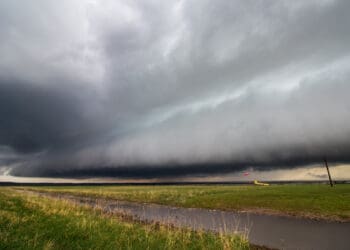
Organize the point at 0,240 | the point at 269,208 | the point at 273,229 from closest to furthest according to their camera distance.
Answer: the point at 0,240 < the point at 273,229 < the point at 269,208

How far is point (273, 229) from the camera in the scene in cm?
3269

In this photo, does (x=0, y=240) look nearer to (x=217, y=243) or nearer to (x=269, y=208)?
(x=217, y=243)

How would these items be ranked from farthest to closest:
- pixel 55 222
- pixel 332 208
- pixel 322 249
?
1. pixel 332 208
2. pixel 55 222
3. pixel 322 249

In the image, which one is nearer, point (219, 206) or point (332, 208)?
point (332, 208)

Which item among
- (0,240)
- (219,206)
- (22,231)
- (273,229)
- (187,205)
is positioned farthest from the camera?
(187,205)

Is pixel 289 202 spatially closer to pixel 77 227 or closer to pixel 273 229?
pixel 273 229

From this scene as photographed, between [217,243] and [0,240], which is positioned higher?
[0,240]

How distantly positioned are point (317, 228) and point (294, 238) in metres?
7.33

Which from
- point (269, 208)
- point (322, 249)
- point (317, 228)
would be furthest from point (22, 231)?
point (269, 208)

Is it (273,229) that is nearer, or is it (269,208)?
(273,229)

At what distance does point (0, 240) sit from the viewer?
53.0ft

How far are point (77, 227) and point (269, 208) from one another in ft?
123

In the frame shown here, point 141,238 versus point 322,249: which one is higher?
point 141,238

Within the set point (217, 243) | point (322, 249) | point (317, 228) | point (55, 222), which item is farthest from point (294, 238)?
point (55, 222)
